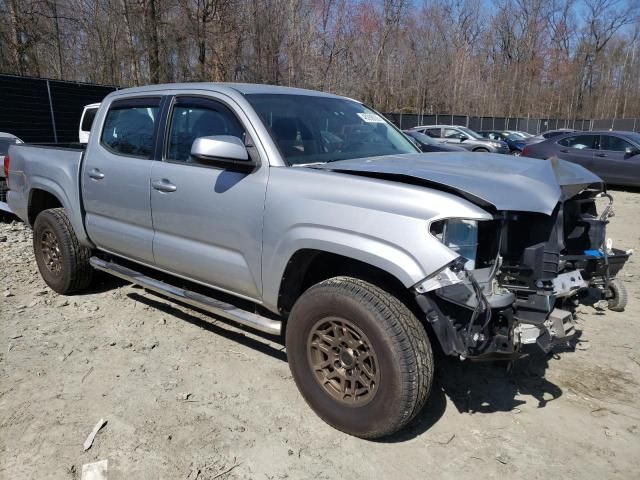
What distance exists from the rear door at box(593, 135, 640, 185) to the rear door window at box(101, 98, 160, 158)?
12005mm

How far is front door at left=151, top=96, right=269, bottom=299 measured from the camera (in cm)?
319

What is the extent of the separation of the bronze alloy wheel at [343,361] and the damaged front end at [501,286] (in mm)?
431

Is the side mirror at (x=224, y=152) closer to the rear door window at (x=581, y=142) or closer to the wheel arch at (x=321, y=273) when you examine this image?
the wheel arch at (x=321, y=273)

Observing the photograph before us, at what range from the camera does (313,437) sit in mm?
2916

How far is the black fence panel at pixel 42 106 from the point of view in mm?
14781

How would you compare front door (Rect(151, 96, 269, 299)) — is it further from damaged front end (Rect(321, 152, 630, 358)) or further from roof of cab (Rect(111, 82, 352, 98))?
damaged front end (Rect(321, 152, 630, 358))

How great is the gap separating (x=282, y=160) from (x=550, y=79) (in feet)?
207

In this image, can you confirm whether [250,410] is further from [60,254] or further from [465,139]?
[465,139]

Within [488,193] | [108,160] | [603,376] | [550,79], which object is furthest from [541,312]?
[550,79]

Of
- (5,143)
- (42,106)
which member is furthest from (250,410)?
(42,106)

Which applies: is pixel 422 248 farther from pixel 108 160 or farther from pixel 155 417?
pixel 108 160

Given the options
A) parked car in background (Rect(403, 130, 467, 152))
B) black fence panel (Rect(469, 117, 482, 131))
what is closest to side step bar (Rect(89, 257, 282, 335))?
parked car in background (Rect(403, 130, 467, 152))

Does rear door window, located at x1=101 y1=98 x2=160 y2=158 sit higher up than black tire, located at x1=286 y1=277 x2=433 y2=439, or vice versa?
rear door window, located at x1=101 y1=98 x2=160 y2=158

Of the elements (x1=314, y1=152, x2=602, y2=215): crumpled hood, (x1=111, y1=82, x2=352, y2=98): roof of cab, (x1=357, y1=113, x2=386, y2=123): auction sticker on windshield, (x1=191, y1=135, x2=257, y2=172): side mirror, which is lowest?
(x1=314, y1=152, x2=602, y2=215): crumpled hood
